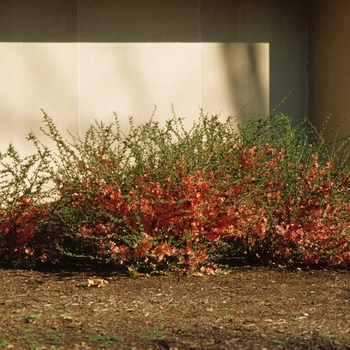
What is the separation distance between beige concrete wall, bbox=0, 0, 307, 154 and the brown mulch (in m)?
4.47

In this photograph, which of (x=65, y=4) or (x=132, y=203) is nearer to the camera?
(x=132, y=203)

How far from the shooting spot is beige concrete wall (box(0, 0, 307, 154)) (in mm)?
10711

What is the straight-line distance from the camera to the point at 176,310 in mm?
5246

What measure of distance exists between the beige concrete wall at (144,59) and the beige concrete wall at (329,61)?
18 cm

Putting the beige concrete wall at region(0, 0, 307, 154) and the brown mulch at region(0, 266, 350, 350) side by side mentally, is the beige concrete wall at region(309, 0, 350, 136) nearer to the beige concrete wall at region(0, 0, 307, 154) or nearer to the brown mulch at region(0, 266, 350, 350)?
the beige concrete wall at region(0, 0, 307, 154)

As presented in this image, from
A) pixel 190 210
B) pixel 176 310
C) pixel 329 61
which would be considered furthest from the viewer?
pixel 329 61

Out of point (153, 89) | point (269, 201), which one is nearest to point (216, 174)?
point (269, 201)

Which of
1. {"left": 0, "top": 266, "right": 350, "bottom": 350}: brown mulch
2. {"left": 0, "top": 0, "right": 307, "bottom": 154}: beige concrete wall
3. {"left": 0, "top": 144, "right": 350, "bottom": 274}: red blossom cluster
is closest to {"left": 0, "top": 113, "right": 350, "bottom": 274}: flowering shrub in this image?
{"left": 0, "top": 144, "right": 350, "bottom": 274}: red blossom cluster

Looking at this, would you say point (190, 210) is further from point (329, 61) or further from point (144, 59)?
point (329, 61)

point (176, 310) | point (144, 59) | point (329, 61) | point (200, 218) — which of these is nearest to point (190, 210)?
point (200, 218)

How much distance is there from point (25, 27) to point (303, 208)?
5533mm

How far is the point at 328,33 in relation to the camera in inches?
431

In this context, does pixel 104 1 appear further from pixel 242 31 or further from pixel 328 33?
pixel 328 33

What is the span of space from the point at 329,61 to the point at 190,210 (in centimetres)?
564
